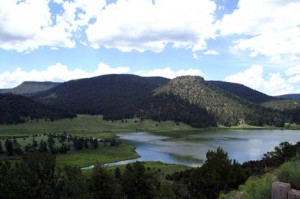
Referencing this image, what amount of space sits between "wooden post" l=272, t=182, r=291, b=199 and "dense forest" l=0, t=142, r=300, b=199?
3869 centimetres

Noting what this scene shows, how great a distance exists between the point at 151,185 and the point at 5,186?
79.6 feet

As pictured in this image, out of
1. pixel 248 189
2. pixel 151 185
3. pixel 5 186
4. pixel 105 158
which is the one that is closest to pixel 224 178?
pixel 151 185

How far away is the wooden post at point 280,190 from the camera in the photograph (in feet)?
19.5

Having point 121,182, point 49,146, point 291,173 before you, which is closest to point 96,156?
point 49,146

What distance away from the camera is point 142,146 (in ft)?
583

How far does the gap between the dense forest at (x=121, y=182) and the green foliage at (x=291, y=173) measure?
3741 centimetres

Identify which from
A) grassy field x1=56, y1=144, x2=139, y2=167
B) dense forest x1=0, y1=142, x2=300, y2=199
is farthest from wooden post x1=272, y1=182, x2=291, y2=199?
grassy field x1=56, y1=144, x2=139, y2=167

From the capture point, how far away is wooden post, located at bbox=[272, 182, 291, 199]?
5934mm

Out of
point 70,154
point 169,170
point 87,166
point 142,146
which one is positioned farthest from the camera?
point 142,146

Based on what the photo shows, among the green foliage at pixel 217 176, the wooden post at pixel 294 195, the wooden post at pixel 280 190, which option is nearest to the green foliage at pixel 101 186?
the green foliage at pixel 217 176

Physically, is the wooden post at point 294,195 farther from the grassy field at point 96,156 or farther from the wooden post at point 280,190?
the grassy field at point 96,156

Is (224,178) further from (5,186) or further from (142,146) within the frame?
(142,146)

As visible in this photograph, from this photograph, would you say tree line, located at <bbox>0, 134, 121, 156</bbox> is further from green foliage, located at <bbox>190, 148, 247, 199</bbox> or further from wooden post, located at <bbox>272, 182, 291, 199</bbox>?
wooden post, located at <bbox>272, 182, 291, 199</bbox>

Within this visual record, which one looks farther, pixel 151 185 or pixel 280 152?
pixel 280 152
